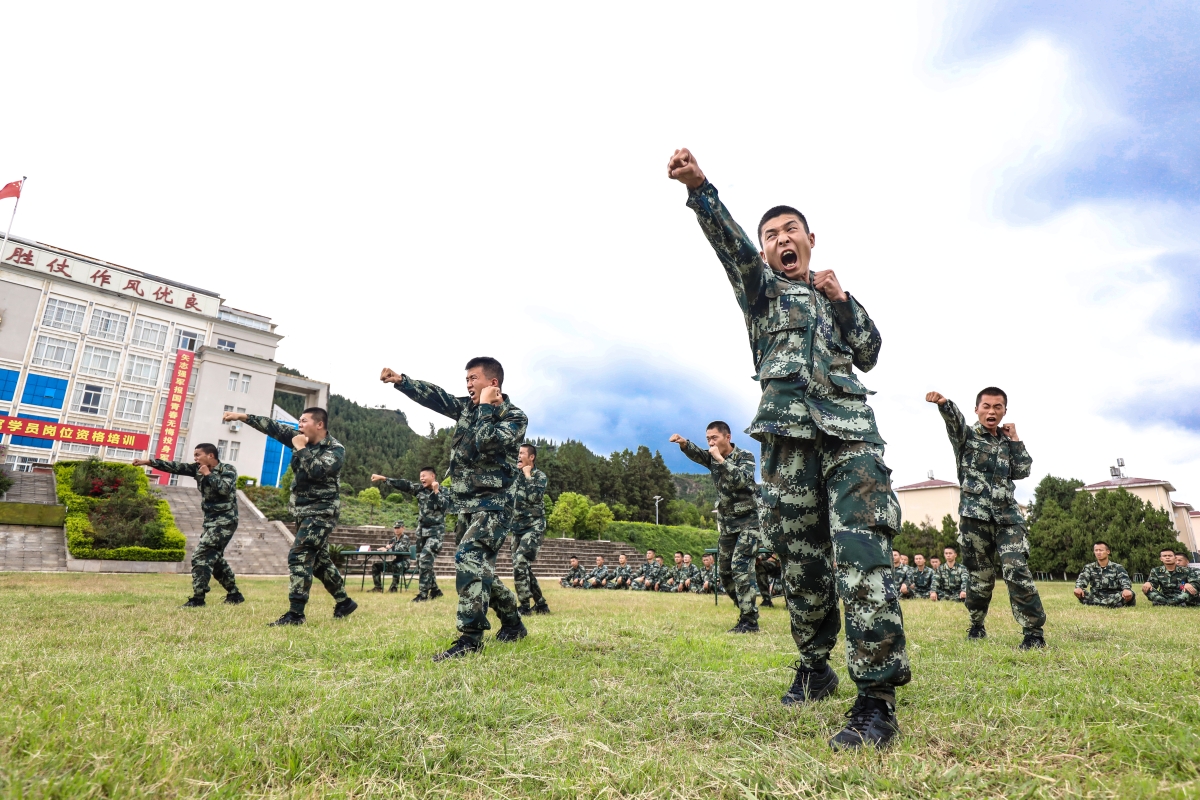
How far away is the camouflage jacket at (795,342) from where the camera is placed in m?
2.93

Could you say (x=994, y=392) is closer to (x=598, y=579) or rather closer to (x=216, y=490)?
(x=216, y=490)

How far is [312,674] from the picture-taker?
3.49m

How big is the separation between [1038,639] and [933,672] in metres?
2.29

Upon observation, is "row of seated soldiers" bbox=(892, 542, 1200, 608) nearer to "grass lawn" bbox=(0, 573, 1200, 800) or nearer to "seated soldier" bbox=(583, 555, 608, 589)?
"grass lawn" bbox=(0, 573, 1200, 800)

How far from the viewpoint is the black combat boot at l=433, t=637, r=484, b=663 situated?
4.23m

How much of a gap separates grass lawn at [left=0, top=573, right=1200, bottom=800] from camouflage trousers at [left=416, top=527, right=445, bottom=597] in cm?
689

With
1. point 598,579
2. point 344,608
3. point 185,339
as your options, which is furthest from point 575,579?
point 185,339

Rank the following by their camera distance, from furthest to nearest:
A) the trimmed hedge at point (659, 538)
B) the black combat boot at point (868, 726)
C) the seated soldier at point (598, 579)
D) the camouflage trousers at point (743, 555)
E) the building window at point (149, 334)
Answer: the building window at point (149, 334)
the trimmed hedge at point (659, 538)
the seated soldier at point (598, 579)
the camouflage trousers at point (743, 555)
the black combat boot at point (868, 726)

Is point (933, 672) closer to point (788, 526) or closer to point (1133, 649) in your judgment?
point (788, 526)

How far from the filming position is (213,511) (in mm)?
8812

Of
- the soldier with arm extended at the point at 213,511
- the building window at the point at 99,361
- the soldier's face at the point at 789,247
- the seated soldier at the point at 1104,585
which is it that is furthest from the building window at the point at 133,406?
the seated soldier at the point at 1104,585

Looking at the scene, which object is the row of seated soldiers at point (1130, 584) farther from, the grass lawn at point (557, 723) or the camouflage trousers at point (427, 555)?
the grass lawn at point (557, 723)

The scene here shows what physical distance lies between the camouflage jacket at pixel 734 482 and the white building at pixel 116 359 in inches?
1746

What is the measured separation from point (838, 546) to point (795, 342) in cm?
101
